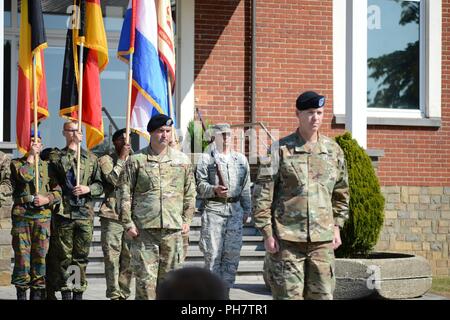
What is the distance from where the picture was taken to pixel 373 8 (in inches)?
614

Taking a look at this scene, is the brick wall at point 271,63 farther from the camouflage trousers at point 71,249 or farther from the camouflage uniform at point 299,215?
the camouflage uniform at point 299,215

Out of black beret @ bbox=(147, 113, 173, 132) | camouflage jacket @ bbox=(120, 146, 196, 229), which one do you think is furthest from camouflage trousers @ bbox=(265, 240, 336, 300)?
black beret @ bbox=(147, 113, 173, 132)

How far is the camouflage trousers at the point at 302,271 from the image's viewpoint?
6699 mm

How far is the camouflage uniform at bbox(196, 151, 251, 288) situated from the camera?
10.4 m

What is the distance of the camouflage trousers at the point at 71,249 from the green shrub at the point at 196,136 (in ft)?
16.1

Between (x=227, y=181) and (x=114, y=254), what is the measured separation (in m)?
1.79

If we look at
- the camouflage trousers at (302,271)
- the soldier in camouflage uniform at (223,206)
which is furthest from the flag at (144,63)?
the camouflage trousers at (302,271)

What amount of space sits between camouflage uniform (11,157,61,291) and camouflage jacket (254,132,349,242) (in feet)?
11.0

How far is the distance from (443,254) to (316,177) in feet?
29.4

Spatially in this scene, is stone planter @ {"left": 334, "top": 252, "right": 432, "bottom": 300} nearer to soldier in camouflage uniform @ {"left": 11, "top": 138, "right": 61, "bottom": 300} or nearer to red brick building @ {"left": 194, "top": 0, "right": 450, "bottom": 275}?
soldier in camouflage uniform @ {"left": 11, "top": 138, "right": 61, "bottom": 300}

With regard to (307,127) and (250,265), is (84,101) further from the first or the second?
(307,127)
